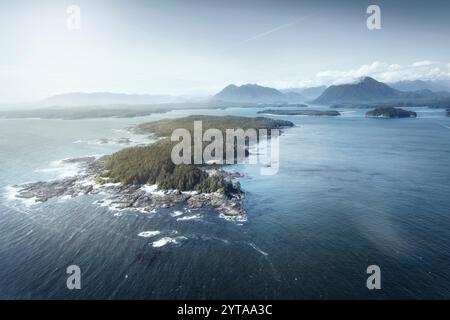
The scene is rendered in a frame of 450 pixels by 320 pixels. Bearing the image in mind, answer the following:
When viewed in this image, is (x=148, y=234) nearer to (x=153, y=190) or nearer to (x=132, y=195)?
(x=132, y=195)

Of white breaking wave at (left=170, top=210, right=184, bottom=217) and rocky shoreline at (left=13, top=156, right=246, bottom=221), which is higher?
rocky shoreline at (left=13, top=156, right=246, bottom=221)

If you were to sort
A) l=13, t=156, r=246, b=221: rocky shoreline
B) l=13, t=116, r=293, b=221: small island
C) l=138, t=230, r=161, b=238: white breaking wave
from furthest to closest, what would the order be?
1. l=13, t=116, r=293, b=221: small island
2. l=13, t=156, r=246, b=221: rocky shoreline
3. l=138, t=230, r=161, b=238: white breaking wave

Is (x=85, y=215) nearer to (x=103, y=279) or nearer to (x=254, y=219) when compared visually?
(x=103, y=279)

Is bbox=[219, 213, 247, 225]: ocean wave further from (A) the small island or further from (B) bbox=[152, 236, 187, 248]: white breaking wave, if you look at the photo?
(B) bbox=[152, 236, 187, 248]: white breaking wave

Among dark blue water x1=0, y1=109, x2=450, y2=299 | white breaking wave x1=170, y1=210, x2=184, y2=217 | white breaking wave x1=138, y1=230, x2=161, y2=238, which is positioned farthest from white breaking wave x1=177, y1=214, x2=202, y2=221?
white breaking wave x1=138, y1=230, x2=161, y2=238

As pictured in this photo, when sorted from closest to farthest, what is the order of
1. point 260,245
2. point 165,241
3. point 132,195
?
point 260,245, point 165,241, point 132,195

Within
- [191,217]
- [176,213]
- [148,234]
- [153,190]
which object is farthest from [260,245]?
[153,190]

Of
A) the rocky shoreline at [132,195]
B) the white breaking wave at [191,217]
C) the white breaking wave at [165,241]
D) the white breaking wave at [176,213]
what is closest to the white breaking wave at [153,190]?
the rocky shoreline at [132,195]

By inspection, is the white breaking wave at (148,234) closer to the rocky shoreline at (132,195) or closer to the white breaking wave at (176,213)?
the white breaking wave at (176,213)
